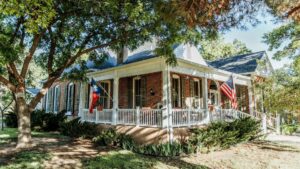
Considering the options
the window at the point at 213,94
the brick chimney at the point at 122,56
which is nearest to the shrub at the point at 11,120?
the brick chimney at the point at 122,56

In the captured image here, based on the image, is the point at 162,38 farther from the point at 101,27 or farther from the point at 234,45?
the point at 234,45

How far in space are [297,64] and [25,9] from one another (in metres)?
12.4

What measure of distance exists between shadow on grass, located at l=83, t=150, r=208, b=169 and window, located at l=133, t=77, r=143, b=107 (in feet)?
19.2

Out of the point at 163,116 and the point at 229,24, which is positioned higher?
the point at 229,24

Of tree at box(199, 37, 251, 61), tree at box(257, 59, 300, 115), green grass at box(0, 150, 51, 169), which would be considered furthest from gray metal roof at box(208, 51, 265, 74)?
green grass at box(0, 150, 51, 169)

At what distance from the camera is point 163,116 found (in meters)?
10.9

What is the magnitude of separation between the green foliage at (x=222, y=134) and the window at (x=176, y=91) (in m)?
3.36

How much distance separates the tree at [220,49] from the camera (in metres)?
38.0

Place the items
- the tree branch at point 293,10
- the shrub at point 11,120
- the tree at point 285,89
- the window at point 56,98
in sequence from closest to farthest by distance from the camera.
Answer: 1. the tree branch at point 293,10
2. the tree at point 285,89
3. the shrub at point 11,120
4. the window at point 56,98

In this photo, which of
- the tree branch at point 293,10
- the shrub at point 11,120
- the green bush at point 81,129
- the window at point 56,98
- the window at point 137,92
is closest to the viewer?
the tree branch at point 293,10

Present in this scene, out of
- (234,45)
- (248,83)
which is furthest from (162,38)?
(234,45)

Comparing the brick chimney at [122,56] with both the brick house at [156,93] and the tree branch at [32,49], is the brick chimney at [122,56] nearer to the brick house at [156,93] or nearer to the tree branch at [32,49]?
the brick house at [156,93]

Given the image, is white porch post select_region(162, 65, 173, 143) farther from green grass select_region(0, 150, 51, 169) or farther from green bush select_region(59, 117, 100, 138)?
green grass select_region(0, 150, 51, 169)

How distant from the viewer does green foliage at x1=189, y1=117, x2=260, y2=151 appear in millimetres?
10773
